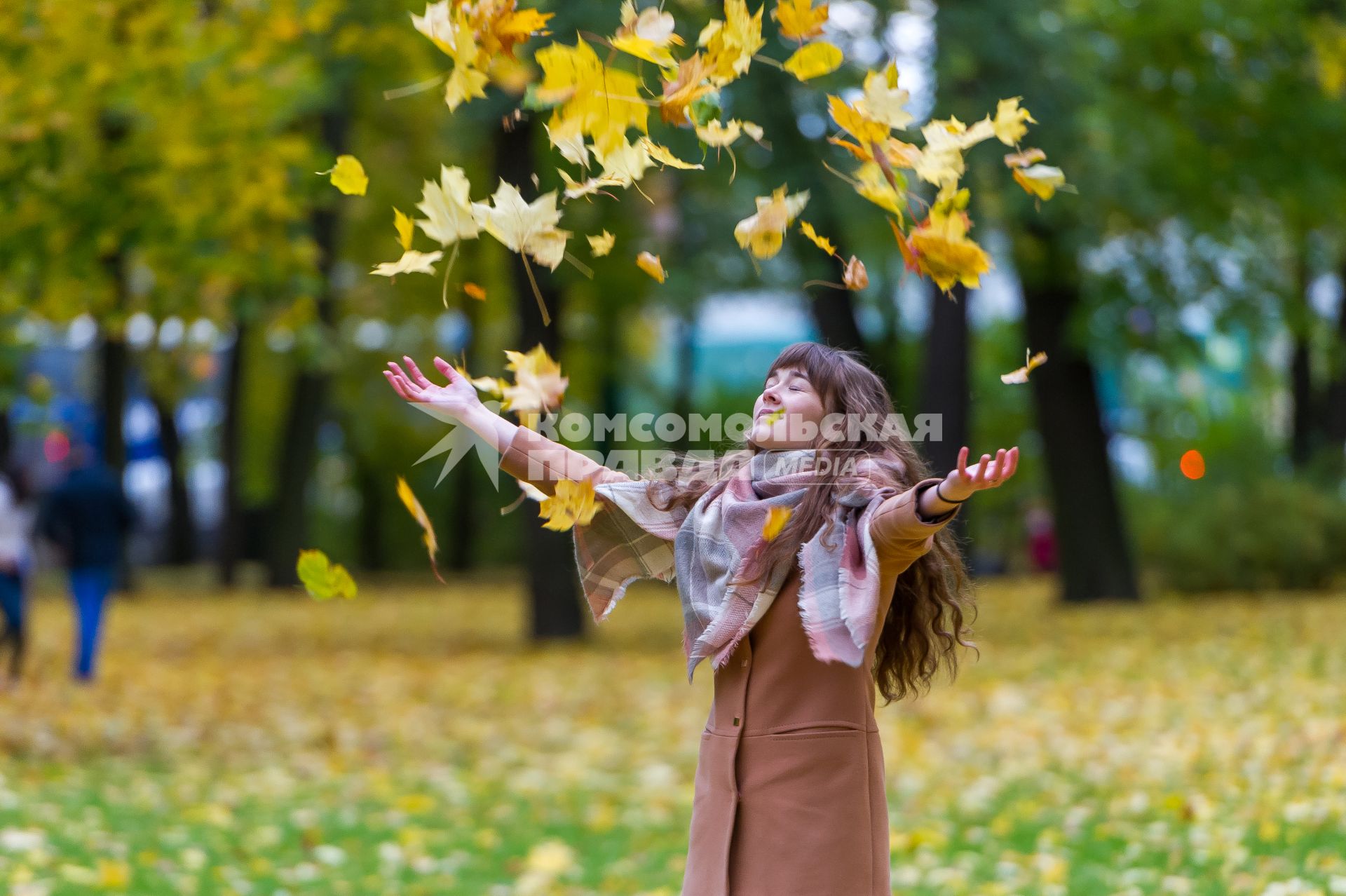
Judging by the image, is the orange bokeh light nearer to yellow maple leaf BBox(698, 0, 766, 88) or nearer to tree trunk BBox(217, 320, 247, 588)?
yellow maple leaf BBox(698, 0, 766, 88)

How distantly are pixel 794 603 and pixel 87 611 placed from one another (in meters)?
9.22

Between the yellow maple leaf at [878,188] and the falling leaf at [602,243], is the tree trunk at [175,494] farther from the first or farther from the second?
the yellow maple leaf at [878,188]

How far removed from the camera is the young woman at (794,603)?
275cm

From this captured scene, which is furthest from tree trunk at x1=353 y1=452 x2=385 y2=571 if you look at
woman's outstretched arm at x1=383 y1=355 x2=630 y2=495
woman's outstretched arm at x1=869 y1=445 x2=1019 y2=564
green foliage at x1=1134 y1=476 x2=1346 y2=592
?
woman's outstretched arm at x1=869 y1=445 x2=1019 y2=564

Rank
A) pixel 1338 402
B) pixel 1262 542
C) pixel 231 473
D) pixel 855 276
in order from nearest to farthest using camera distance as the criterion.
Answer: pixel 855 276
pixel 1262 542
pixel 1338 402
pixel 231 473

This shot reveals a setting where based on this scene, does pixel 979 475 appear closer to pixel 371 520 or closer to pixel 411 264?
pixel 411 264

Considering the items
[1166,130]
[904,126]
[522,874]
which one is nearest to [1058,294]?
[1166,130]

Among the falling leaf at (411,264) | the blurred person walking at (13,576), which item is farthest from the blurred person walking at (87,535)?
the falling leaf at (411,264)

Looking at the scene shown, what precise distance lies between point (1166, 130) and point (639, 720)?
326 inches

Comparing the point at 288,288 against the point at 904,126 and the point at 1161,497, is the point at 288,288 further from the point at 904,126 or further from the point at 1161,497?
the point at 1161,497

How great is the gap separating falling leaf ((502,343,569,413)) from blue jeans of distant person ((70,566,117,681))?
29.6ft

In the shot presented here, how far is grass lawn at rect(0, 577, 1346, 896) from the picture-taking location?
17.5ft

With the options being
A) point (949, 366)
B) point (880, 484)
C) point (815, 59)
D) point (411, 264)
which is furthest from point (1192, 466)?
point (949, 366)

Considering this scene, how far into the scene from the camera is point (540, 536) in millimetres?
13602
